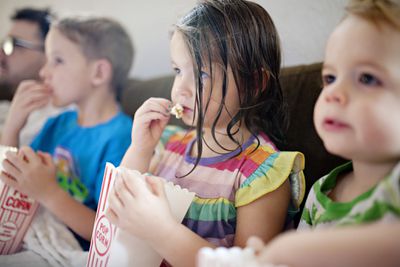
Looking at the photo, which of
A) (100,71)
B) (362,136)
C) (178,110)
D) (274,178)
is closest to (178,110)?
(178,110)

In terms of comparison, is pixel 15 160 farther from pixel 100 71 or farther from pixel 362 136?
pixel 362 136

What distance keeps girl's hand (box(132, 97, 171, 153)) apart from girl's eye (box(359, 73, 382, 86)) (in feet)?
1.35

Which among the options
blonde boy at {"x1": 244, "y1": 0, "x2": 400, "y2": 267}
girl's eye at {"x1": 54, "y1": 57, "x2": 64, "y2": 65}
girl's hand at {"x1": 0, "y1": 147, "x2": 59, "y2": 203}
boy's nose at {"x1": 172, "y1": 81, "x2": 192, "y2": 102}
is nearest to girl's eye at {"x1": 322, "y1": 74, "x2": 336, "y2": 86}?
blonde boy at {"x1": 244, "y1": 0, "x2": 400, "y2": 267}

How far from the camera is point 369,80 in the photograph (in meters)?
0.48

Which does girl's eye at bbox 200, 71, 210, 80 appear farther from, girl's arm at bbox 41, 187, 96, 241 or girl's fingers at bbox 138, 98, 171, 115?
girl's arm at bbox 41, 187, 96, 241

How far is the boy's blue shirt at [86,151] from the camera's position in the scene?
100 centimetres

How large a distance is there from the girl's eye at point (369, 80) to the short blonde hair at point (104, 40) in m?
0.83

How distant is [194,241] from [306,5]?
0.45 meters

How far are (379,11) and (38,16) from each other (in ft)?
3.98

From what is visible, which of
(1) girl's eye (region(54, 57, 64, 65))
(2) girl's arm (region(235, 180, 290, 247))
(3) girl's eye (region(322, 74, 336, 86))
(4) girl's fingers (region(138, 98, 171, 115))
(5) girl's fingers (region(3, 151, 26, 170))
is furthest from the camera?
(1) girl's eye (region(54, 57, 64, 65))

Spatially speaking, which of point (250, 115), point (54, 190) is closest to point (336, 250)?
point (250, 115)

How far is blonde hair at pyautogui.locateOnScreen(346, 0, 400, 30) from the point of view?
1.54 feet

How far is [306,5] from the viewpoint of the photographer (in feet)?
2.31

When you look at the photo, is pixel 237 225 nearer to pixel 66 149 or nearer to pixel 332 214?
pixel 332 214
